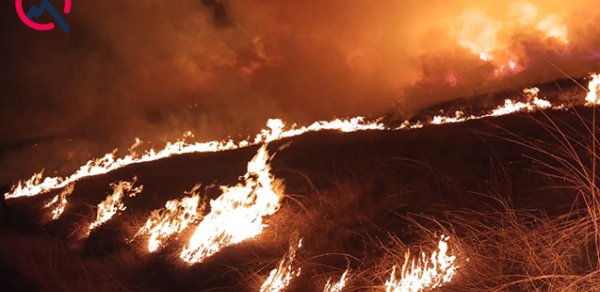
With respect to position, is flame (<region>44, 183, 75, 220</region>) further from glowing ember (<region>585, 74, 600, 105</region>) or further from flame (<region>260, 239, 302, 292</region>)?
glowing ember (<region>585, 74, 600, 105</region>)

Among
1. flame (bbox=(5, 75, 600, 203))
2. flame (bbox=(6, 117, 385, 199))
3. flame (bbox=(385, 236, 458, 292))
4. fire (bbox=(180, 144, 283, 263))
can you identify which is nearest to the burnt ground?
fire (bbox=(180, 144, 283, 263))

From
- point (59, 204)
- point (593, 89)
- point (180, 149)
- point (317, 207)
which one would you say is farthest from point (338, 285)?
point (180, 149)

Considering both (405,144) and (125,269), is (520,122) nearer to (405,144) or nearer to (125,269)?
(405,144)

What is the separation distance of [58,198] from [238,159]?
151 inches

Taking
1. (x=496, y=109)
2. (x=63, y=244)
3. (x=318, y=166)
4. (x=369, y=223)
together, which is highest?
(x=496, y=109)

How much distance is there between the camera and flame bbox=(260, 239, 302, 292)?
5.71m

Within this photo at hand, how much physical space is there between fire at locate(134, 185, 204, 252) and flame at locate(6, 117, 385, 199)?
5.16 m

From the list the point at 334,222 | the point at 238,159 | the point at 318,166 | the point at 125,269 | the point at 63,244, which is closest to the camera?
the point at 125,269

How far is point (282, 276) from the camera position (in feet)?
19.1

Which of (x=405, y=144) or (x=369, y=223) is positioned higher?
(x=405, y=144)

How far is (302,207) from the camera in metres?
8.03

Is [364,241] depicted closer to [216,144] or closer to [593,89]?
[593,89]

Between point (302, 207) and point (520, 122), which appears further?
point (520, 122)

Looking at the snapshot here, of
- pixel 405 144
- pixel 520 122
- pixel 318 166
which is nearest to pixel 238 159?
pixel 318 166
